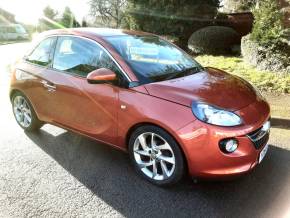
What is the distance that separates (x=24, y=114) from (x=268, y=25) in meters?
6.66

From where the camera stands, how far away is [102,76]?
13.4 feet

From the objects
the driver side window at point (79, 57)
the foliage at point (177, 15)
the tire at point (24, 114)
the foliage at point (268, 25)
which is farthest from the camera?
the foliage at point (177, 15)

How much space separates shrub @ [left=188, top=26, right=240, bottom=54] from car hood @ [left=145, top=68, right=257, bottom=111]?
7.88m

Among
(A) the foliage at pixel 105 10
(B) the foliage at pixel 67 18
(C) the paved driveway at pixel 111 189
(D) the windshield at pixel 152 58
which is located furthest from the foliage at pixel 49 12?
(C) the paved driveway at pixel 111 189

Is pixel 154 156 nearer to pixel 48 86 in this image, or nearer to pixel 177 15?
pixel 48 86

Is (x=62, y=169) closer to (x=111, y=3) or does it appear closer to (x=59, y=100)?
(x=59, y=100)

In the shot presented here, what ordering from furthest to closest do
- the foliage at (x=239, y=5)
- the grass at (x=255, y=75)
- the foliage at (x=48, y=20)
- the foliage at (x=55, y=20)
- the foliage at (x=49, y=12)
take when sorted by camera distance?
the foliage at (x=49, y=12) < the foliage at (x=48, y=20) < the foliage at (x=55, y=20) < the foliage at (x=239, y=5) < the grass at (x=255, y=75)

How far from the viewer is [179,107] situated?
377 cm

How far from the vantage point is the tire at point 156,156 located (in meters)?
3.84

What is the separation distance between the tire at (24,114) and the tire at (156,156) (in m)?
2.02

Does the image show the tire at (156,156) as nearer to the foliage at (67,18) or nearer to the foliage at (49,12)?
the foliage at (67,18)

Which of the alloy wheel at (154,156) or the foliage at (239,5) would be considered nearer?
the alloy wheel at (154,156)

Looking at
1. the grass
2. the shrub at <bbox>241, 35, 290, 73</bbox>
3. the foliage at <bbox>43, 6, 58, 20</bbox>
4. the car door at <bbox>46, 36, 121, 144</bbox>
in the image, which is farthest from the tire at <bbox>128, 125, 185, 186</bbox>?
the foliage at <bbox>43, 6, 58, 20</bbox>

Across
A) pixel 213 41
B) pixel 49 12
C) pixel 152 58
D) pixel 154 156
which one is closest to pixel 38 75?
pixel 152 58
